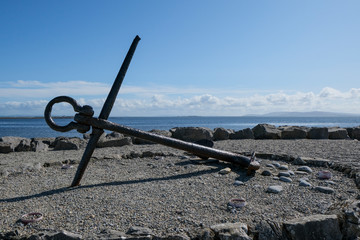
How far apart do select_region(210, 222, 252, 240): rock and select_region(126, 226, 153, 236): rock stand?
59cm

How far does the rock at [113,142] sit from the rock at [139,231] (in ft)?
21.8

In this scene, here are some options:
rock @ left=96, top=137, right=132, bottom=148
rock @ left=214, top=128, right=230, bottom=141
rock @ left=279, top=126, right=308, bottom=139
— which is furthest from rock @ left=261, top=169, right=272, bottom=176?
rock @ left=279, top=126, right=308, bottom=139

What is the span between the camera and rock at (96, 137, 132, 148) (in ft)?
30.2

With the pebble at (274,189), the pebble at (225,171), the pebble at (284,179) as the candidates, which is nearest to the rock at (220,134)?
the pebble at (225,171)

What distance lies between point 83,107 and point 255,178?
2932 millimetres

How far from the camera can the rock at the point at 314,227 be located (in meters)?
2.94

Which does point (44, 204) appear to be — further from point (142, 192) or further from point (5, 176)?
point (5, 176)

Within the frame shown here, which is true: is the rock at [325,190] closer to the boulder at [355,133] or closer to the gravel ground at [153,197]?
the gravel ground at [153,197]

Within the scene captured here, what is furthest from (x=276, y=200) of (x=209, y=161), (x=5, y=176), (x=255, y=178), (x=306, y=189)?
(x=5, y=176)

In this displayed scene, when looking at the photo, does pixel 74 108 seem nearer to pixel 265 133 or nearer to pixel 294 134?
pixel 265 133

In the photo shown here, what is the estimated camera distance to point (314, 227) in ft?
9.80

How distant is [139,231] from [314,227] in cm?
171

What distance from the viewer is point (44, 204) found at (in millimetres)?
3727

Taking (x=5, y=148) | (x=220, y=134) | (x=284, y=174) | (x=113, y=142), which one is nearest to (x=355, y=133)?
(x=220, y=134)
